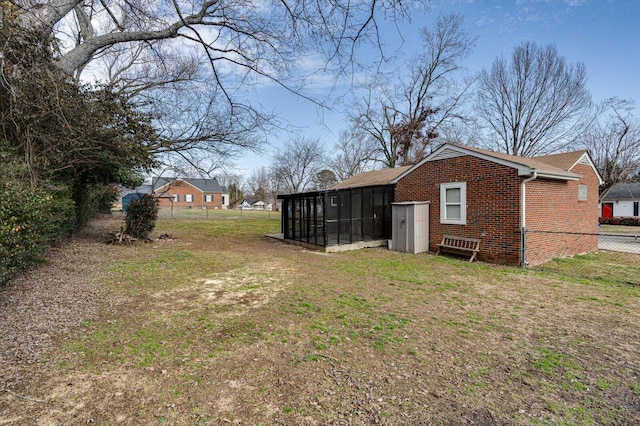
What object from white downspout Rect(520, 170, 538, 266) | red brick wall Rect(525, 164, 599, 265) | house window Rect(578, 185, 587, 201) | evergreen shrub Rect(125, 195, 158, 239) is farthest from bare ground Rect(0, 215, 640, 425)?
house window Rect(578, 185, 587, 201)

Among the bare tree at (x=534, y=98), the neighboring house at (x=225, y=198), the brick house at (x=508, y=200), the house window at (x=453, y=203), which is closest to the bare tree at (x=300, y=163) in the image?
the bare tree at (x=534, y=98)

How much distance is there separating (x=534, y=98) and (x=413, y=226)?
18.5 metres

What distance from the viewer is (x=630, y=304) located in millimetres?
4996

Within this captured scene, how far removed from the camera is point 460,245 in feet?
31.1

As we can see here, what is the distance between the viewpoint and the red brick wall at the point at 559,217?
838cm

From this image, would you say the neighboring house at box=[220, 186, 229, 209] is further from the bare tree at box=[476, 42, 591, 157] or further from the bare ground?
the bare ground

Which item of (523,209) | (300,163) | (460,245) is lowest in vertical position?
(460,245)

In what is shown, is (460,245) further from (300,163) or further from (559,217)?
(300,163)

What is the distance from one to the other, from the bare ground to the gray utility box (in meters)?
4.45

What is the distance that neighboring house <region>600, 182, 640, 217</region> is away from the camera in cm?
2533

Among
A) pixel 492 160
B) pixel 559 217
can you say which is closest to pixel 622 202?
pixel 559 217

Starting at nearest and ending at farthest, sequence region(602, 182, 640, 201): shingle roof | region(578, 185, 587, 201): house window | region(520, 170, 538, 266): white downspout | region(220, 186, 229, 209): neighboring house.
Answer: region(520, 170, 538, 266): white downspout < region(578, 185, 587, 201): house window < region(602, 182, 640, 201): shingle roof < region(220, 186, 229, 209): neighboring house

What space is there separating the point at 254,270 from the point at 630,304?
7.21m

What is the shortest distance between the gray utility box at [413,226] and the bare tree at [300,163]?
22735 mm
